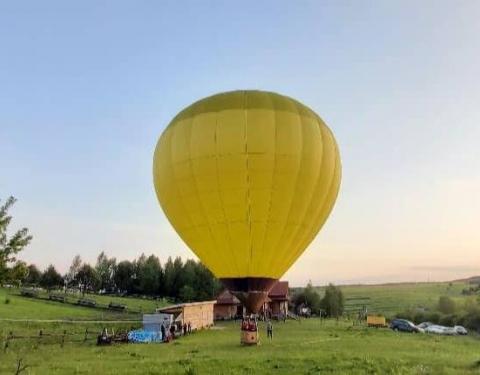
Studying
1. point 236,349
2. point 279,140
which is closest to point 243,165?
point 279,140

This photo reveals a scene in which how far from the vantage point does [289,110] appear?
91.1 feet

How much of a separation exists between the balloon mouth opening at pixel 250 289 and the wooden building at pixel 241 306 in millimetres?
37677

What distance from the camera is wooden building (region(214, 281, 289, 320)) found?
71.6 meters

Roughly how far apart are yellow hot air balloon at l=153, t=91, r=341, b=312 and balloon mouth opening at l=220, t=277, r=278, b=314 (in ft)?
0.18

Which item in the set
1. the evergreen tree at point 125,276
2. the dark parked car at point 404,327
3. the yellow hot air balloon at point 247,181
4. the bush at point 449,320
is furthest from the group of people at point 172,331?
the evergreen tree at point 125,276

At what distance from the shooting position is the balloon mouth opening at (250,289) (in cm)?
2773

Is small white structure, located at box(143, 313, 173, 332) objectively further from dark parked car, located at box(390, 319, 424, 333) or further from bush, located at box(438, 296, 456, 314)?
bush, located at box(438, 296, 456, 314)

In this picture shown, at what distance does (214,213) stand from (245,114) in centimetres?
545

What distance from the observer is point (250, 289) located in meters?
27.7

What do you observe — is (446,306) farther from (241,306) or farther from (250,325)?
(250,325)

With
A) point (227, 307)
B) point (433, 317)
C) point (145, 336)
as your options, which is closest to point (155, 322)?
point (145, 336)

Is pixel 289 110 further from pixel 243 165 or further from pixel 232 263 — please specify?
pixel 232 263

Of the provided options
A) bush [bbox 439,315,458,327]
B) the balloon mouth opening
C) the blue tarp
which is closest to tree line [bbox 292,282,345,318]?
bush [bbox 439,315,458,327]

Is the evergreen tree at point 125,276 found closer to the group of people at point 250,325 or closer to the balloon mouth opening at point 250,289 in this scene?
the group of people at point 250,325
